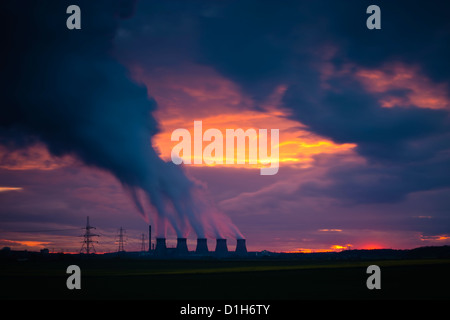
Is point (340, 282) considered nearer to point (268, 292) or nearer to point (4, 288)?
point (268, 292)

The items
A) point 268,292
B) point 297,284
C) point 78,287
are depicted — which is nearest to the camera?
point 268,292

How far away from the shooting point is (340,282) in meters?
56.7
